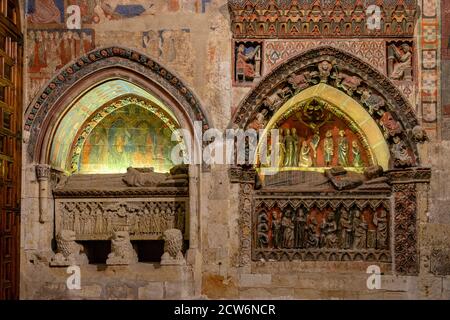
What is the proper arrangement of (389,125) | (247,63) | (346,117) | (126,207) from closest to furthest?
(389,125) < (247,63) < (126,207) < (346,117)

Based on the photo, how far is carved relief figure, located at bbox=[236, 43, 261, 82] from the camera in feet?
34.3

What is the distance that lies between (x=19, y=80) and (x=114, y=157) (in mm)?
2412

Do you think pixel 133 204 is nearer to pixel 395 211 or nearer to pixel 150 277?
pixel 150 277

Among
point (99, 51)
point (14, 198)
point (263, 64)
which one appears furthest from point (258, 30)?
point (14, 198)

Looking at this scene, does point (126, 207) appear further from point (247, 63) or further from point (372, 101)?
point (372, 101)

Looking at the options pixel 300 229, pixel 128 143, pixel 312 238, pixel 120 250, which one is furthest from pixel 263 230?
pixel 128 143

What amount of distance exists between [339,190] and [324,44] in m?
2.49

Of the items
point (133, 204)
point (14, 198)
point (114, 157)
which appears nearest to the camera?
point (14, 198)

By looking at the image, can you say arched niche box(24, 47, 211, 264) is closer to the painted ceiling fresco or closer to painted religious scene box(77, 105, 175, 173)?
the painted ceiling fresco

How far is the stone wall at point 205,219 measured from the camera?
10133 millimetres

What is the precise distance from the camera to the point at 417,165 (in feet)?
33.6

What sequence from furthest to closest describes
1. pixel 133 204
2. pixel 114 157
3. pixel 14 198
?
pixel 114 157 → pixel 133 204 → pixel 14 198

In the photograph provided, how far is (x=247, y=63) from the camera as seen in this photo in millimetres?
10508

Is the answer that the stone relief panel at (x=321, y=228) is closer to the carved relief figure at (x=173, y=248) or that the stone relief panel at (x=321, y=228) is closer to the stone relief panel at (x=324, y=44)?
the carved relief figure at (x=173, y=248)
